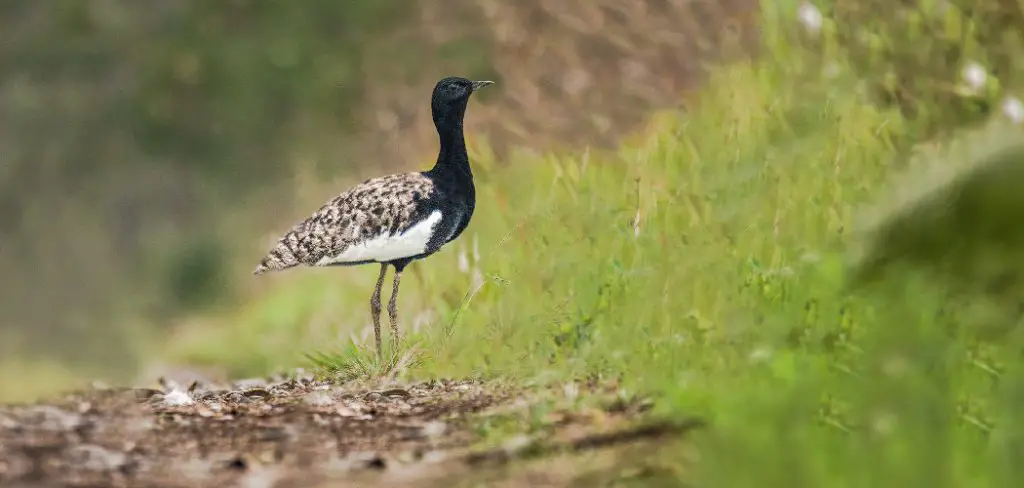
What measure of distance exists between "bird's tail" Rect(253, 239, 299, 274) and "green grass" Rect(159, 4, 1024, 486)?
24.9 inches

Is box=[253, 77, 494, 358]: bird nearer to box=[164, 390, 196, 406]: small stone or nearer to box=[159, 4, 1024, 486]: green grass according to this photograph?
box=[159, 4, 1024, 486]: green grass

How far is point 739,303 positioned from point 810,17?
4079 millimetres

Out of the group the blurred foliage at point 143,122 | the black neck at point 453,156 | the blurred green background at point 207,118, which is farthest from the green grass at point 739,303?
the blurred foliage at point 143,122

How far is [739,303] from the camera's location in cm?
708

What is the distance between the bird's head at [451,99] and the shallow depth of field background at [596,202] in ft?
3.05

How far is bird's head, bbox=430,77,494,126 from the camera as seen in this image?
8984 millimetres

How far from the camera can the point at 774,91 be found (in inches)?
405

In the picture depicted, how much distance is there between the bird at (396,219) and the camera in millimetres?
8422

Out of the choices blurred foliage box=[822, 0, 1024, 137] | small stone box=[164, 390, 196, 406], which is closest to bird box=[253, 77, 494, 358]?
small stone box=[164, 390, 196, 406]

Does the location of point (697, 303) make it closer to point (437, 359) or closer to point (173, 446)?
point (437, 359)

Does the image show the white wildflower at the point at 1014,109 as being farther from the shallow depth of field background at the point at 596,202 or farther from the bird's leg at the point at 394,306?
the bird's leg at the point at 394,306

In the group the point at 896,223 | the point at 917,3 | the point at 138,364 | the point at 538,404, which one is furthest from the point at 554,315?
the point at 138,364

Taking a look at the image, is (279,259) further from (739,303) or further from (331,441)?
(739,303)

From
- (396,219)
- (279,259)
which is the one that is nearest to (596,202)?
(396,219)
